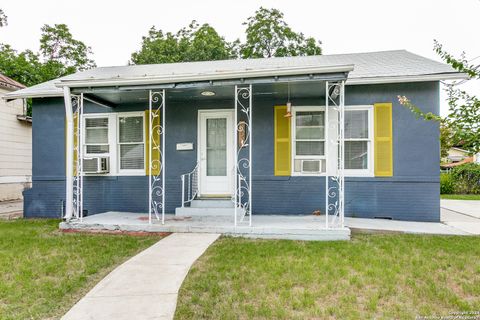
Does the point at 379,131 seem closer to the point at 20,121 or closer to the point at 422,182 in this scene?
the point at 422,182

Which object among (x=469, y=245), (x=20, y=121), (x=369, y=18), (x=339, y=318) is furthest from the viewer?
(x=369, y=18)

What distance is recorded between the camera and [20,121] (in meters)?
11.2

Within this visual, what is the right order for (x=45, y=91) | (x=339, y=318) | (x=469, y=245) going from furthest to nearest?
(x=45, y=91), (x=469, y=245), (x=339, y=318)

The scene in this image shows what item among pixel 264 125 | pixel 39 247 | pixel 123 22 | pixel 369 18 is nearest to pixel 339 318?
pixel 39 247

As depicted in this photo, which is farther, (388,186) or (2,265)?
(388,186)

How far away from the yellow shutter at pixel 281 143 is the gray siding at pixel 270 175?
13 cm

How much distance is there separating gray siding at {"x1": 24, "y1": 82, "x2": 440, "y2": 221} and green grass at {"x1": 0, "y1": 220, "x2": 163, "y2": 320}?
166cm

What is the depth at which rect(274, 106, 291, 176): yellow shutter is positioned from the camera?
6773mm

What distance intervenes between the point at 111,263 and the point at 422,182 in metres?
5.95

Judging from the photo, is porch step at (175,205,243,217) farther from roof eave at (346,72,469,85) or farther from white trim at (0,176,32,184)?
white trim at (0,176,32,184)

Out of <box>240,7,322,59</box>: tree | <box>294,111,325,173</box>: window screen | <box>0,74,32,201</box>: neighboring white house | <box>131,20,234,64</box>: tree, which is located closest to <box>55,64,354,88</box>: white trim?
<box>294,111,325,173</box>: window screen

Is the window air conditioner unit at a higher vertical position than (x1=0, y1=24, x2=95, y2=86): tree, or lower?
lower

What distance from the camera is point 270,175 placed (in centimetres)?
685

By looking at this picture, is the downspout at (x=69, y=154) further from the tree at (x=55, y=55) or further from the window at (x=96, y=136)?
the tree at (x=55, y=55)
